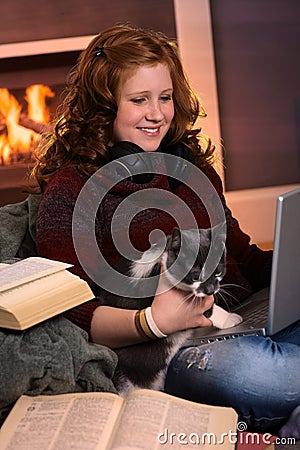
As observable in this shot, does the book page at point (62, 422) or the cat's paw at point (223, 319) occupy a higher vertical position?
the book page at point (62, 422)

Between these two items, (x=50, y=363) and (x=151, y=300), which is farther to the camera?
(x=151, y=300)

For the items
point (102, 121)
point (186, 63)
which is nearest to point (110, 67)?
point (102, 121)

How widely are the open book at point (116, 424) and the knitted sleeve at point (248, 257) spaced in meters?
0.54

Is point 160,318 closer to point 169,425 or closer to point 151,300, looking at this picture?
point 151,300

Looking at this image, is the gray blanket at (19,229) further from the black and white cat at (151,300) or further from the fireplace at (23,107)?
the fireplace at (23,107)

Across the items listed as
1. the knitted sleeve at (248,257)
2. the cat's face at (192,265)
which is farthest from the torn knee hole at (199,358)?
the knitted sleeve at (248,257)

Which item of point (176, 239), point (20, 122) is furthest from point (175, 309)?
point (20, 122)

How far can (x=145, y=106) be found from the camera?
1748 mm

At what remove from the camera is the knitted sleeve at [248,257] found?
1.73 meters

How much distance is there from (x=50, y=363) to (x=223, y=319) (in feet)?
1.22

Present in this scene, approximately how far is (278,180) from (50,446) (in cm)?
291

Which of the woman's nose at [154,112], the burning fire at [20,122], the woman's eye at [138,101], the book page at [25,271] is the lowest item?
the burning fire at [20,122]

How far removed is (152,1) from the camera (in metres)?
3.70

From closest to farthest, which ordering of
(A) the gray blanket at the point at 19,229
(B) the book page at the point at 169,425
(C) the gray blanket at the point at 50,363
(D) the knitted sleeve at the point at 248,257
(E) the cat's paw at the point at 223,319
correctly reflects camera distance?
(B) the book page at the point at 169,425, (C) the gray blanket at the point at 50,363, (E) the cat's paw at the point at 223,319, (A) the gray blanket at the point at 19,229, (D) the knitted sleeve at the point at 248,257
